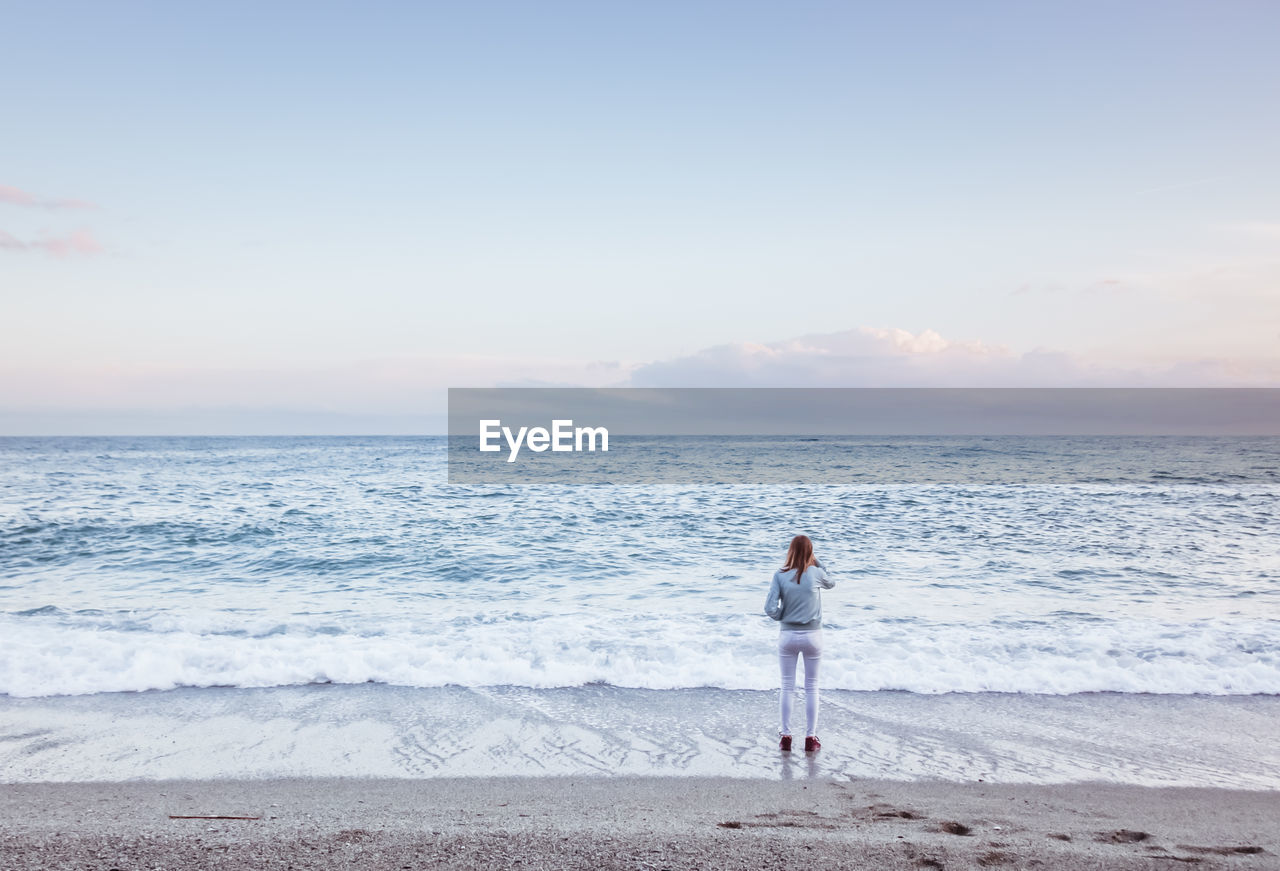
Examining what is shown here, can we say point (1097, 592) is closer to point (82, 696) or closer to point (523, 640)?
point (523, 640)

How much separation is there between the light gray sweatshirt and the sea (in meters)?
1.16

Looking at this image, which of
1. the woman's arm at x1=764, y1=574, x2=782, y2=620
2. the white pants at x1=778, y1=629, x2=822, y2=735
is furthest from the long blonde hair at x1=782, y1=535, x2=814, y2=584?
the white pants at x1=778, y1=629, x2=822, y2=735

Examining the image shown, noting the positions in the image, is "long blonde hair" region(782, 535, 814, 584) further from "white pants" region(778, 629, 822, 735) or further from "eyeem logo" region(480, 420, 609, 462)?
"eyeem logo" region(480, 420, 609, 462)

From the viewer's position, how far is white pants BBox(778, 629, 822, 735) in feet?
19.8

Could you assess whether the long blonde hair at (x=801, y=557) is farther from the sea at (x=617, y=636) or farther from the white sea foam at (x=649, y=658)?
the white sea foam at (x=649, y=658)

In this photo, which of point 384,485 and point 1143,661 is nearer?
point 1143,661

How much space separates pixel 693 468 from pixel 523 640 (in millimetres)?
31390

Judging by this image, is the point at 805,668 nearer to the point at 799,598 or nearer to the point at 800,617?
the point at 800,617

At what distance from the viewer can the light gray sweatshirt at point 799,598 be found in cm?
597

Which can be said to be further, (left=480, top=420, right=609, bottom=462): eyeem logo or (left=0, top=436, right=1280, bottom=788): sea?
(left=480, top=420, right=609, bottom=462): eyeem logo

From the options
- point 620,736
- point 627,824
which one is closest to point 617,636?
point 620,736

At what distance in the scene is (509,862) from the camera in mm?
4039

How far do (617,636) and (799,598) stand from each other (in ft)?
13.1

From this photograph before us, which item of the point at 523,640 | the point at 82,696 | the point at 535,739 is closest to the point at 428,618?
the point at 523,640
